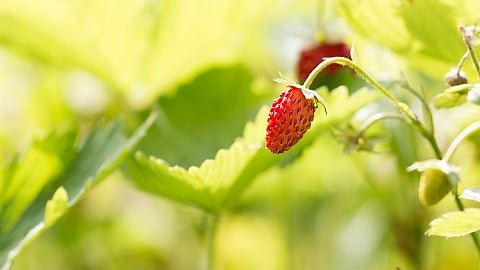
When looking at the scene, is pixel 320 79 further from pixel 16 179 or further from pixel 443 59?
pixel 16 179

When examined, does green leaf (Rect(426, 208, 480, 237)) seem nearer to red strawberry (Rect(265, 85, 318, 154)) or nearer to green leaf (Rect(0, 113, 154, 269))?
red strawberry (Rect(265, 85, 318, 154))

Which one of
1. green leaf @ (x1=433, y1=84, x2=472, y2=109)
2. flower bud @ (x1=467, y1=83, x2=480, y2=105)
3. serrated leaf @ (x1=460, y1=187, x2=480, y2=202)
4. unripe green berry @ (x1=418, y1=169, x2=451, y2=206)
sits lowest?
unripe green berry @ (x1=418, y1=169, x2=451, y2=206)

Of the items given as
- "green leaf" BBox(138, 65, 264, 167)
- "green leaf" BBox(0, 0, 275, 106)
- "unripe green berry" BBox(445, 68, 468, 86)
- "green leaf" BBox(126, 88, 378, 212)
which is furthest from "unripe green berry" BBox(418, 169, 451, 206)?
"green leaf" BBox(0, 0, 275, 106)

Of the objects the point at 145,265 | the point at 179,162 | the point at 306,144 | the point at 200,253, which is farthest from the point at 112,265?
the point at 306,144

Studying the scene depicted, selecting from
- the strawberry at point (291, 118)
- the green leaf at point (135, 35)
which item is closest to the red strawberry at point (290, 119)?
the strawberry at point (291, 118)

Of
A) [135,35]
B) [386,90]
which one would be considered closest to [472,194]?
[386,90]

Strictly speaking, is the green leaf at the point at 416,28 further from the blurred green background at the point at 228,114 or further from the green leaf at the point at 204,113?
the green leaf at the point at 204,113
